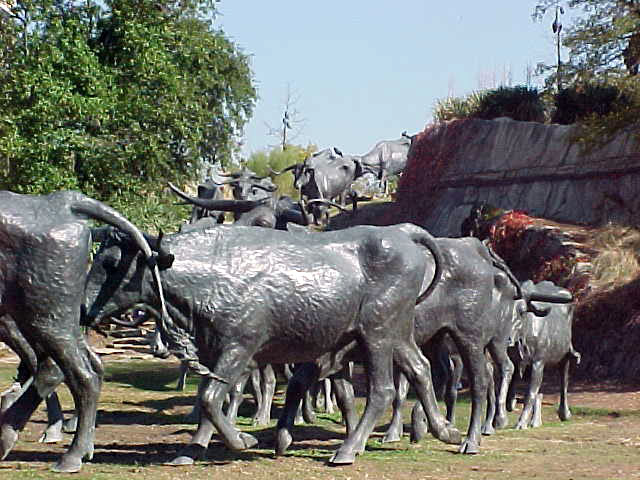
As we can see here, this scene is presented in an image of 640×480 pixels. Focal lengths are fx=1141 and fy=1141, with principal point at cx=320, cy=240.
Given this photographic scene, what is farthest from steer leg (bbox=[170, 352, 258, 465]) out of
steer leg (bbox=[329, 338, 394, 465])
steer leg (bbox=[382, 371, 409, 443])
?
steer leg (bbox=[382, 371, 409, 443])

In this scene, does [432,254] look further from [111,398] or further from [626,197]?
[626,197]

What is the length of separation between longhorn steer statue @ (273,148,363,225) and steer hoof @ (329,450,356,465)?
2182 centimetres

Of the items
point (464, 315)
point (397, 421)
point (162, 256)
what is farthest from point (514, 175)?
point (162, 256)

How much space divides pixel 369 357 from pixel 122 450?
2.14m

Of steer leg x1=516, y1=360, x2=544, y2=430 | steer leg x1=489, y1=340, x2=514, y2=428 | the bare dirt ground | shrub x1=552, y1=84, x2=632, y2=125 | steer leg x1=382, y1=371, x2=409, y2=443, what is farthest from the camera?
shrub x1=552, y1=84, x2=632, y2=125

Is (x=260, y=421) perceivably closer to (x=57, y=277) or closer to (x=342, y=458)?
(x=342, y=458)

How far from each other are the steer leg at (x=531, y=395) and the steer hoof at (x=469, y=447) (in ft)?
8.28

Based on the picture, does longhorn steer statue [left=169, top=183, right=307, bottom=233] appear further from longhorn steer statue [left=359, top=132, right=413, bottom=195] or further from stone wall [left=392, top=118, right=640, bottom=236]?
longhorn steer statue [left=359, top=132, right=413, bottom=195]

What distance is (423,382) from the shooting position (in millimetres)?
9312

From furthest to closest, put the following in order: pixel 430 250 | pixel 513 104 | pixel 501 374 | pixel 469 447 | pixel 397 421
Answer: pixel 513 104 < pixel 501 374 < pixel 397 421 < pixel 430 250 < pixel 469 447

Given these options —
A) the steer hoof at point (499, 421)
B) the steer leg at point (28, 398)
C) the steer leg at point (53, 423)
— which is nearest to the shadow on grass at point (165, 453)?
the steer leg at point (28, 398)

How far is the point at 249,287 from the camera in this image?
8367 millimetres

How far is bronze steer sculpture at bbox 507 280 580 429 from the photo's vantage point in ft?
40.4

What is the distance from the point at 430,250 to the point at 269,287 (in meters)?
1.73
